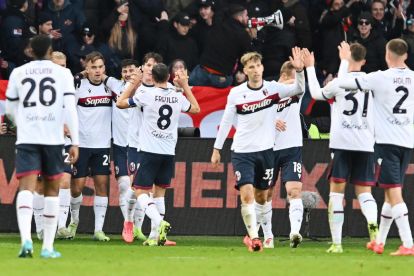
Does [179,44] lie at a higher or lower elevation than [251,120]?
higher

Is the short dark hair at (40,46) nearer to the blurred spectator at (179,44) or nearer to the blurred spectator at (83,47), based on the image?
the blurred spectator at (83,47)

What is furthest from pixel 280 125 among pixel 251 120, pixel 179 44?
pixel 179 44

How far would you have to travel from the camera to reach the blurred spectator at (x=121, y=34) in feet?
80.8

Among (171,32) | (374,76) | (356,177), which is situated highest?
(171,32)

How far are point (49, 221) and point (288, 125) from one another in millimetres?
5112

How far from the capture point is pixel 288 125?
19.1m

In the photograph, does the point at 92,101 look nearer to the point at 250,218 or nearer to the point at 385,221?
the point at 250,218

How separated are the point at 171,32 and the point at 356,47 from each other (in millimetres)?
8280

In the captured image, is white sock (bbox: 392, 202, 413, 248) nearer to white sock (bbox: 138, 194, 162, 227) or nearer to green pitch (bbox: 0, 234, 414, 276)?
green pitch (bbox: 0, 234, 414, 276)

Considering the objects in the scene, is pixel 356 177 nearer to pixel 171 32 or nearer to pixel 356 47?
pixel 356 47

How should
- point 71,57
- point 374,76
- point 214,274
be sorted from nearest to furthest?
point 214,274 < point 374,76 < point 71,57

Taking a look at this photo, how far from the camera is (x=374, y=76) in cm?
1655

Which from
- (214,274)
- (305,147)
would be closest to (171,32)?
(305,147)

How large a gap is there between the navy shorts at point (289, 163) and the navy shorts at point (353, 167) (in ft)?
5.41
